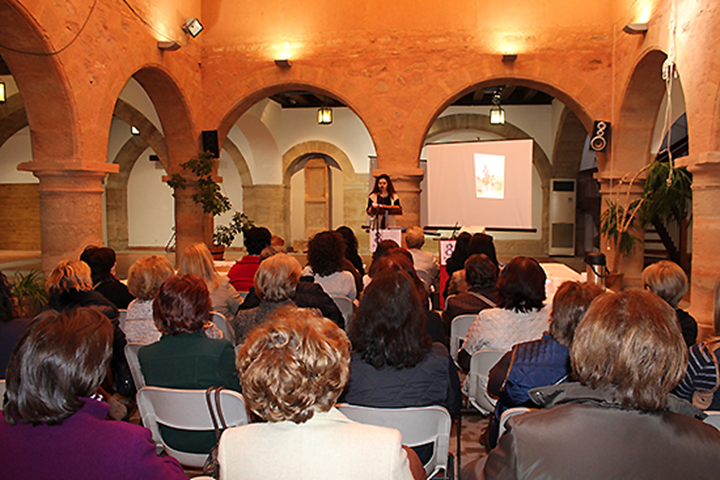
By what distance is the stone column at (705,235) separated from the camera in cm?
513

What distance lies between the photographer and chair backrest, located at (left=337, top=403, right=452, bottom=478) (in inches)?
70.1

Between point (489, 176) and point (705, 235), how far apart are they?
117 inches

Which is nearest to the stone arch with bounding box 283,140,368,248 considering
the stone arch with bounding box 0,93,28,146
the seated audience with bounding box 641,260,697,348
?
the stone arch with bounding box 0,93,28,146

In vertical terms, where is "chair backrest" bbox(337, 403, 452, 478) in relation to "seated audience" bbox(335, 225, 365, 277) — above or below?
below

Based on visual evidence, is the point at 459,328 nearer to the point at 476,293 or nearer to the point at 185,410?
the point at 476,293

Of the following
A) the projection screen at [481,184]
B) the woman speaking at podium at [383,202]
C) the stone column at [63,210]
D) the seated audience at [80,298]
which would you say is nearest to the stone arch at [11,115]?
the stone column at [63,210]

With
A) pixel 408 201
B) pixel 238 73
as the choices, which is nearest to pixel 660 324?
pixel 408 201

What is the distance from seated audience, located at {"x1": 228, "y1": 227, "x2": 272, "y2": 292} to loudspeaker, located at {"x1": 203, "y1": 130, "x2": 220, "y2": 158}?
405 cm

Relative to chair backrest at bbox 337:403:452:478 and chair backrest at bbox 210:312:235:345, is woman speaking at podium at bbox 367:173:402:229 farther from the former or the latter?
chair backrest at bbox 337:403:452:478

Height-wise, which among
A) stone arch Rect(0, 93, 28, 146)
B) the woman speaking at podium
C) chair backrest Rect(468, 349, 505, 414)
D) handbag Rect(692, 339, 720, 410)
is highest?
stone arch Rect(0, 93, 28, 146)

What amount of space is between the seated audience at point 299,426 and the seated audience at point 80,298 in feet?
5.61

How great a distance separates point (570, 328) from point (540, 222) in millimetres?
11483

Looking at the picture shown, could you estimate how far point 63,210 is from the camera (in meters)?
5.79

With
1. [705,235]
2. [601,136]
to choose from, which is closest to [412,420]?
[705,235]
